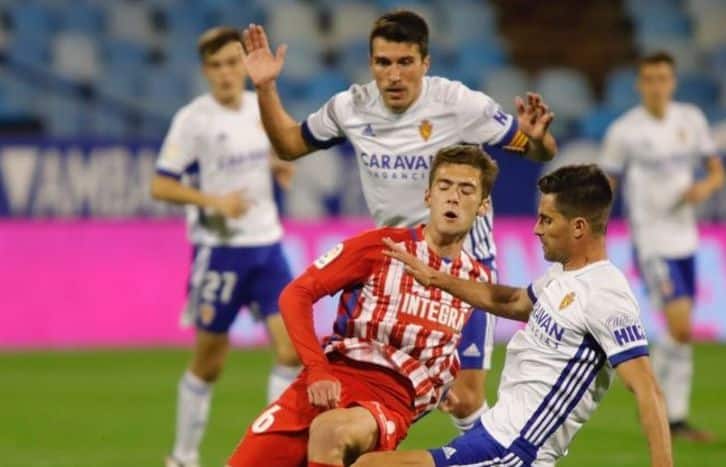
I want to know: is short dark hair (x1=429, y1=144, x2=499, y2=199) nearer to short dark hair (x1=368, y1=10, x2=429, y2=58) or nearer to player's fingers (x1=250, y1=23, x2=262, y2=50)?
short dark hair (x1=368, y1=10, x2=429, y2=58)

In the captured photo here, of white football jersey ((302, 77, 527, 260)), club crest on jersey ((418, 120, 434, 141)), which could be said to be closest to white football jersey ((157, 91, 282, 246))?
white football jersey ((302, 77, 527, 260))

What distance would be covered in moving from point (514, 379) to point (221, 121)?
3818mm

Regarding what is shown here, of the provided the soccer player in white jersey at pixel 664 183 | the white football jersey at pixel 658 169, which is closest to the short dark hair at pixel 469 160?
the soccer player in white jersey at pixel 664 183

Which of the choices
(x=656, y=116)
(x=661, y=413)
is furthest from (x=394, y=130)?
(x=656, y=116)

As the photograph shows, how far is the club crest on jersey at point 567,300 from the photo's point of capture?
18.6 feet

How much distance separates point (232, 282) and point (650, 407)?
161 inches

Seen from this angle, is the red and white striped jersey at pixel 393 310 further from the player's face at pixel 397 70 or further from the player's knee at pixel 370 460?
the player's face at pixel 397 70

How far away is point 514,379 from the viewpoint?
19.0 feet

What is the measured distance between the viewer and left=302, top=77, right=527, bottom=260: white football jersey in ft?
23.1

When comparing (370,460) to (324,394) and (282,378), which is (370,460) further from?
(282,378)

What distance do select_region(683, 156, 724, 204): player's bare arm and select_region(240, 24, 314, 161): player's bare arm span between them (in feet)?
13.4

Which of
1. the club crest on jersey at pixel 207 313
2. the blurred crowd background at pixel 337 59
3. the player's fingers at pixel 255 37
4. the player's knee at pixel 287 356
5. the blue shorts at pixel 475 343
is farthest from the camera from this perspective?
the blurred crowd background at pixel 337 59

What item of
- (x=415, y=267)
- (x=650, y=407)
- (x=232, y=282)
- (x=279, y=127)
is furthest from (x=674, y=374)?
(x=650, y=407)

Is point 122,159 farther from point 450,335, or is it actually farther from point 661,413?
point 661,413
